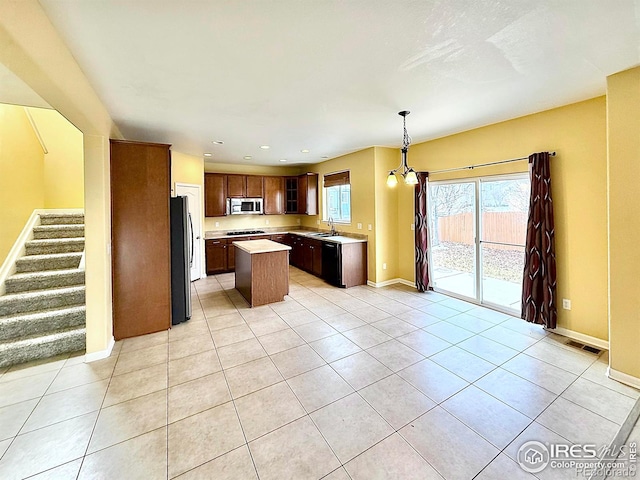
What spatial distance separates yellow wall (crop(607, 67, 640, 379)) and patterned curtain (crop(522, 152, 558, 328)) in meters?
0.74

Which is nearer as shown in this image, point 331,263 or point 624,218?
point 624,218

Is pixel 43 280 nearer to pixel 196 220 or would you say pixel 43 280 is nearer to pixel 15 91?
pixel 15 91

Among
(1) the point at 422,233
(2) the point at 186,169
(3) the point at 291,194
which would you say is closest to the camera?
(1) the point at 422,233

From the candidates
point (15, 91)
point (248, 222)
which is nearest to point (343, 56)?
point (15, 91)

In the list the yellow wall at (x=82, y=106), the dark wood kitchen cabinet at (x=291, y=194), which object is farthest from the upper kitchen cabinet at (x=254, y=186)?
the yellow wall at (x=82, y=106)

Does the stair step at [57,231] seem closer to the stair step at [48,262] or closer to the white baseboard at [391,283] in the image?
the stair step at [48,262]

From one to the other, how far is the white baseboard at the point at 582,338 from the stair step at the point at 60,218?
7024 millimetres

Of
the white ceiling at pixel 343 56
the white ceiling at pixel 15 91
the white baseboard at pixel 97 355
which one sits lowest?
the white baseboard at pixel 97 355

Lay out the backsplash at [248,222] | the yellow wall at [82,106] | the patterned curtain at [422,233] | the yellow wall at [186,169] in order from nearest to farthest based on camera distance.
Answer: the yellow wall at [82,106], the patterned curtain at [422,233], the yellow wall at [186,169], the backsplash at [248,222]

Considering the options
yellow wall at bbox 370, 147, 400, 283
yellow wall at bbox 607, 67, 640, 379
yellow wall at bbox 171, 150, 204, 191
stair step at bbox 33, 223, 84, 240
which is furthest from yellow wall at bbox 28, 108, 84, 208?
yellow wall at bbox 607, 67, 640, 379

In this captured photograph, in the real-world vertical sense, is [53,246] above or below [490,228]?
below

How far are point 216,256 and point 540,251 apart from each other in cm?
613

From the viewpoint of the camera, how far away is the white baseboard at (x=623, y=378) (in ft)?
7.74

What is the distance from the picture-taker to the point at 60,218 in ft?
14.0
